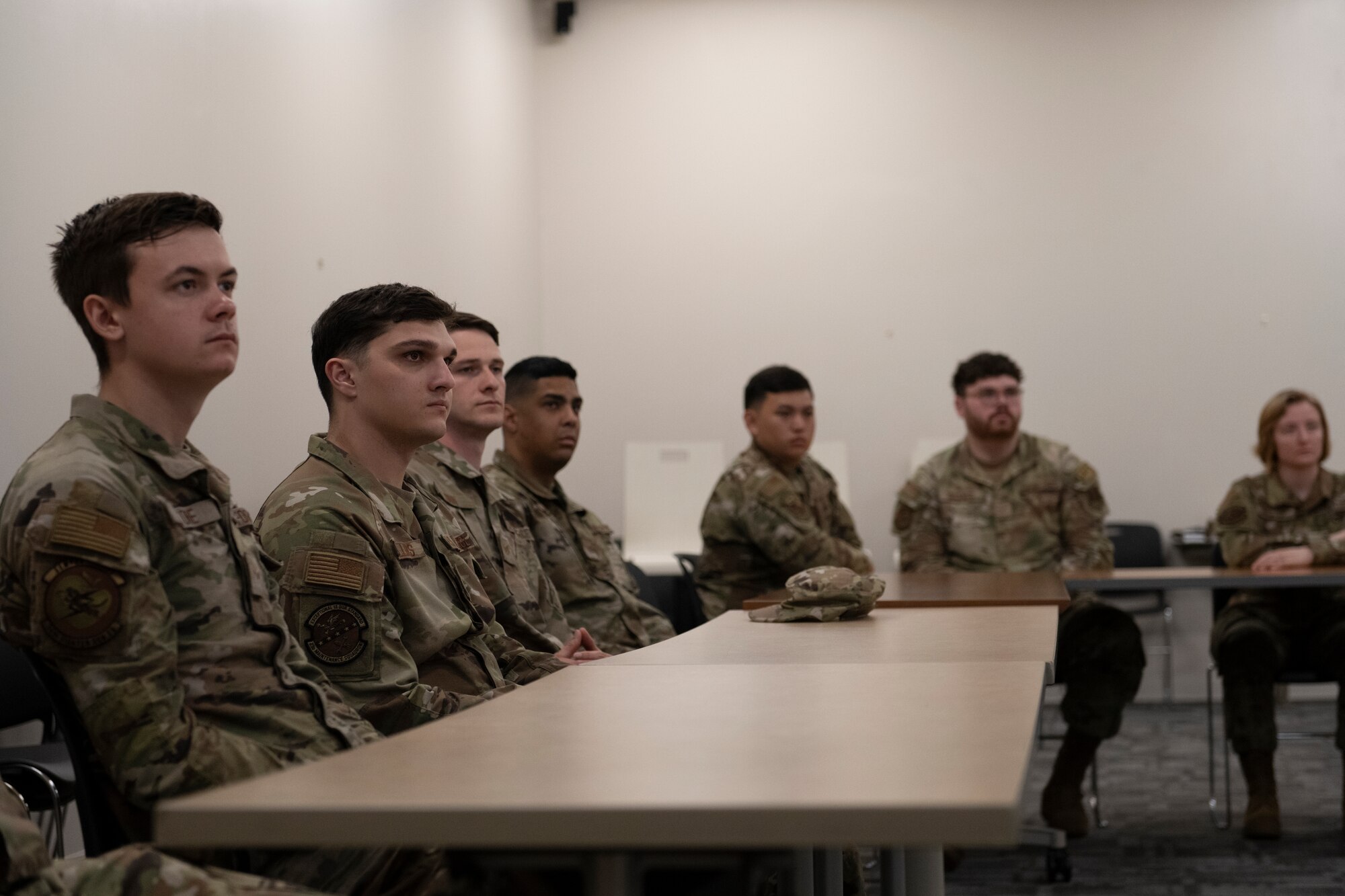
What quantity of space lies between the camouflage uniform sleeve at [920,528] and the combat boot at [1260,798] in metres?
1.20

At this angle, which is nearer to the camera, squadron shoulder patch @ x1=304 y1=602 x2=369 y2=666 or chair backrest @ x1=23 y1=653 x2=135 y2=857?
chair backrest @ x1=23 y1=653 x2=135 y2=857

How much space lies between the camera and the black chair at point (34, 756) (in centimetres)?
251

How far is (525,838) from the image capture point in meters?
1.18

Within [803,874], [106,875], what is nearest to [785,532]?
[803,874]

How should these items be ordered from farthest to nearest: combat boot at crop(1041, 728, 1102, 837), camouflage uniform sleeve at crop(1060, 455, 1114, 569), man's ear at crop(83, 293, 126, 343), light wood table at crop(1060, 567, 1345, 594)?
1. camouflage uniform sleeve at crop(1060, 455, 1114, 569)
2. combat boot at crop(1041, 728, 1102, 837)
3. light wood table at crop(1060, 567, 1345, 594)
4. man's ear at crop(83, 293, 126, 343)

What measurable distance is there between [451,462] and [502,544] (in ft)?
0.74

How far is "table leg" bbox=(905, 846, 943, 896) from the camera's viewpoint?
2.32 m

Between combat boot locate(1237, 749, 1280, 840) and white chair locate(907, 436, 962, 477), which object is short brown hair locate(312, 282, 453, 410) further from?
white chair locate(907, 436, 962, 477)

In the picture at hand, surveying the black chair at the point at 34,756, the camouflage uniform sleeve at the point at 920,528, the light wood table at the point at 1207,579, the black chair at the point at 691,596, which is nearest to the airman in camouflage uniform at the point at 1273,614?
the light wood table at the point at 1207,579

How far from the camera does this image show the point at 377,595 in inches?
85.0

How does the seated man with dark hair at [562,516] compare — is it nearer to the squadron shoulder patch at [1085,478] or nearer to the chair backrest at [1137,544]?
the squadron shoulder patch at [1085,478]

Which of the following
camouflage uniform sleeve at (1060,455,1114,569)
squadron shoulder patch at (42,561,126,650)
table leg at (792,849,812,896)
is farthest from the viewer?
camouflage uniform sleeve at (1060,455,1114,569)

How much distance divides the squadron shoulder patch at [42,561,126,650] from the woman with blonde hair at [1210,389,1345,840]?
3571 mm

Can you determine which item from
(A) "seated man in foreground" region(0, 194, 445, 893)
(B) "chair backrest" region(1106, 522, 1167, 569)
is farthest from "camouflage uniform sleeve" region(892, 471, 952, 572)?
(A) "seated man in foreground" region(0, 194, 445, 893)
